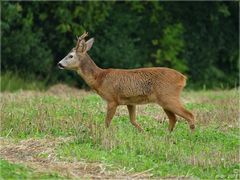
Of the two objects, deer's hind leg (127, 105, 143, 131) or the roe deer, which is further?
deer's hind leg (127, 105, 143, 131)

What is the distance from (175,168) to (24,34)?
1703 cm

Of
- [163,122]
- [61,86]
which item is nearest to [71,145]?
[163,122]

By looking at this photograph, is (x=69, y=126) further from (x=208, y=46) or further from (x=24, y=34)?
(x=208, y=46)

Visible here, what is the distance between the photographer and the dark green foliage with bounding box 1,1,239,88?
27219 millimetres

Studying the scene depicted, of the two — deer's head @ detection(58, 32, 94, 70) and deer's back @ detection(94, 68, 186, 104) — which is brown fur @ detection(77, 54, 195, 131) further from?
deer's head @ detection(58, 32, 94, 70)

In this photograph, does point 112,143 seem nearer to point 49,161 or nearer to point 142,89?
point 49,161

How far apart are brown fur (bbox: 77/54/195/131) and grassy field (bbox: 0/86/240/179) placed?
0.34m

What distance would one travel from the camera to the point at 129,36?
97.8 feet

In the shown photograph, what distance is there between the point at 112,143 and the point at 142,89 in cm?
221

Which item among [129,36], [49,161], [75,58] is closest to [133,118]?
[75,58]

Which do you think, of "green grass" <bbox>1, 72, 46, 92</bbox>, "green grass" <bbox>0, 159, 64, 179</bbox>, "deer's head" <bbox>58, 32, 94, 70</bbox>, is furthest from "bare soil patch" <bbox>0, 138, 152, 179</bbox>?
"green grass" <bbox>1, 72, 46, 92</bbox>

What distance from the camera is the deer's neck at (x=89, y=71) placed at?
1441 cm

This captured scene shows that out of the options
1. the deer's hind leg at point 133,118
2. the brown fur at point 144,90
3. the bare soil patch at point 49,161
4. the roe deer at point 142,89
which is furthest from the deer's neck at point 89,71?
the bare soil patch at point 49,161

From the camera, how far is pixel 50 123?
13328 millimetres
